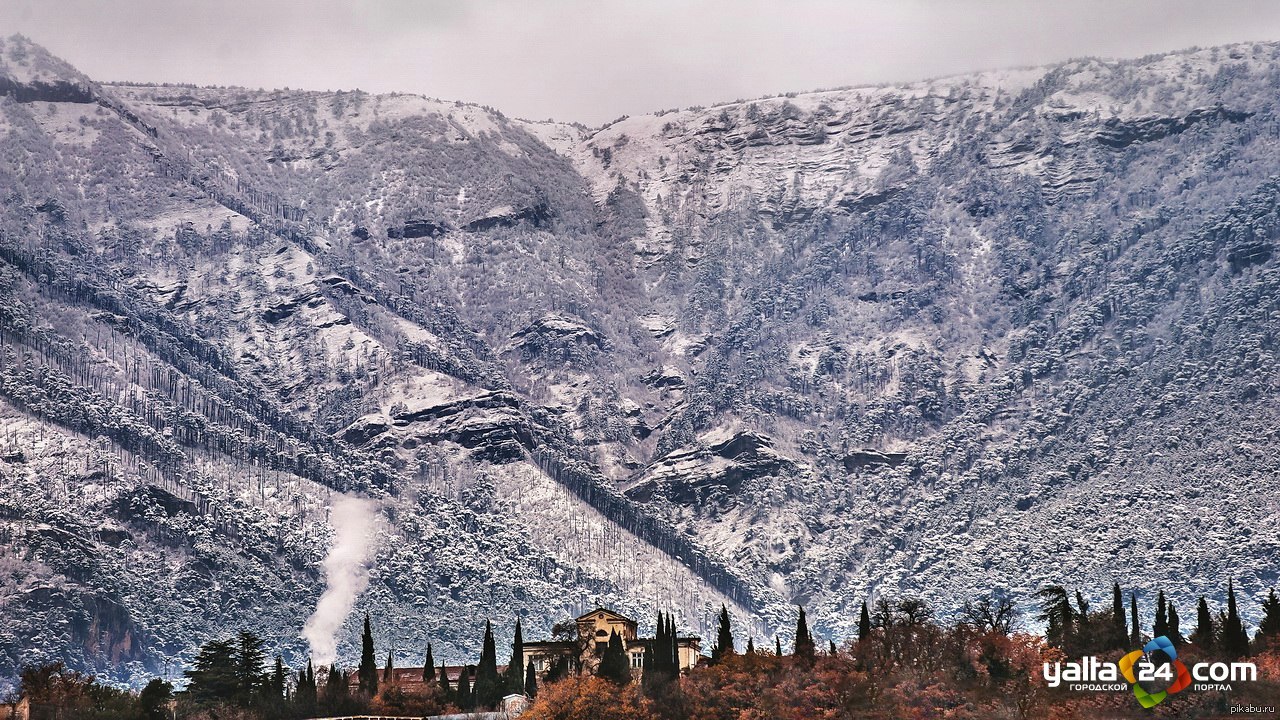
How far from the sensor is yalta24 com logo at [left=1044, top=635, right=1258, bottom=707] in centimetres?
18275

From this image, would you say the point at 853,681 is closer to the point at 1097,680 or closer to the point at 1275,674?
the point at 1097,680

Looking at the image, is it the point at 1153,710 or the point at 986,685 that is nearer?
the point at 1153,710

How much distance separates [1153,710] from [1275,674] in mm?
14333

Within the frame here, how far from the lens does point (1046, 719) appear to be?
179375 millimetres

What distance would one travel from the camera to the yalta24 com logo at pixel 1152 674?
18275cm

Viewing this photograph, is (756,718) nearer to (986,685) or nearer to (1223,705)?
(986,685)

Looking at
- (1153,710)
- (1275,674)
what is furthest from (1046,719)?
(1275,674)

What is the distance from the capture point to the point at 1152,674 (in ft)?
613

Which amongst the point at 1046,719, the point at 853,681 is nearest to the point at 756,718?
the point at 853,681

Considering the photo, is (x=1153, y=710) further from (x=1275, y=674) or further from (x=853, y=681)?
(x=853, y=681)

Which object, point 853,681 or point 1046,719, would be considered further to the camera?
point 853,681

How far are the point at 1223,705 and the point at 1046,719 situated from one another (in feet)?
42.3

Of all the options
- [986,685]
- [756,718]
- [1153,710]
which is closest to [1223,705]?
[1153,710]

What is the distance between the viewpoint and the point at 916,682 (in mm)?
193250
